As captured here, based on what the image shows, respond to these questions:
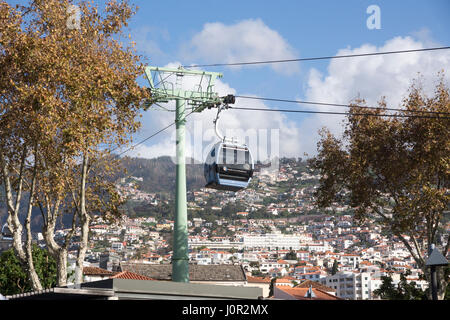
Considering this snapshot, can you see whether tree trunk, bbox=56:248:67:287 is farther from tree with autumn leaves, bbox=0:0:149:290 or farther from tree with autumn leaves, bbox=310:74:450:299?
tree with autumn leaves, bbox=310:74:450:299

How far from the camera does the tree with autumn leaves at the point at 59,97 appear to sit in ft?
61.6

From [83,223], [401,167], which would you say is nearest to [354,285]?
[401,167]

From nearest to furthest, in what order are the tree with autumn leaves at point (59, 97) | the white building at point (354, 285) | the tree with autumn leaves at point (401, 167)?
the tree with autumn leaves at point (59, 97), the tree with autumn leaves at point (401, 167), the white building at point (354, 285)

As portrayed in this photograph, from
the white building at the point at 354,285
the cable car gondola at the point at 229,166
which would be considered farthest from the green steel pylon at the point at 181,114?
the white building at the point at 354,285

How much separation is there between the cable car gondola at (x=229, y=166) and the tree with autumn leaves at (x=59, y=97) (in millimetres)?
2959

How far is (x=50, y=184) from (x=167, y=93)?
5.44 m

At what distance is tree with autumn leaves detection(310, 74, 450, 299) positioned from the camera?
82.7 feet

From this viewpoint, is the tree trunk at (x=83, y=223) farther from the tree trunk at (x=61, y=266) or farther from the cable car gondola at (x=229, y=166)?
the cable car gondola at (x=229, y=166)

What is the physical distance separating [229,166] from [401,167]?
8701 mm

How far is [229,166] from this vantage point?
21.2m

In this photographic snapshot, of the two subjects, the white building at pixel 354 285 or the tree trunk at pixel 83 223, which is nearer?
the tree trunk at pixel 83 223

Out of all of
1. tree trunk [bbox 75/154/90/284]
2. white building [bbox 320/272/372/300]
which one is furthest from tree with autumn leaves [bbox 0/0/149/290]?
white building [bbox 320/272/372/300]

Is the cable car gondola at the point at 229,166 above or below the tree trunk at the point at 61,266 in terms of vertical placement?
above
